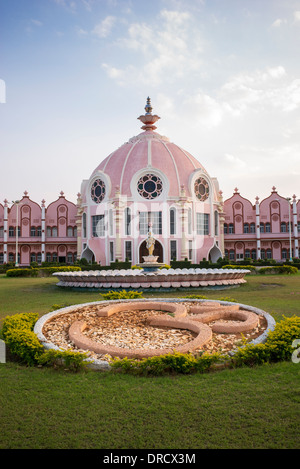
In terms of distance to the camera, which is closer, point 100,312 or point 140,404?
point 140,404

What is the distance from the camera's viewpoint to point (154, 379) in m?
4.29

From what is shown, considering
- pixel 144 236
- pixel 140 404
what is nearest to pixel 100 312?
pixel 140 404

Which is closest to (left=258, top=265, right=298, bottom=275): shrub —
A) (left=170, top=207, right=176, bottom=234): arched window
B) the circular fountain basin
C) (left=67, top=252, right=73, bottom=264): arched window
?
the circular fountain basin

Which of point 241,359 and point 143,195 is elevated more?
point 143,195

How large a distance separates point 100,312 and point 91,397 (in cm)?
394

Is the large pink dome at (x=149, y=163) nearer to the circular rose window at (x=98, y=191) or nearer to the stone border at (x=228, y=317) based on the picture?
the circular rose window at (x=98, y=191)

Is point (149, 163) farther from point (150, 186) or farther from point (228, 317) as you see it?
point (228, 317)

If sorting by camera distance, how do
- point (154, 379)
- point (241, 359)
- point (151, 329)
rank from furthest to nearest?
point (151, 329) → point (241, 359) → point (154, 379)

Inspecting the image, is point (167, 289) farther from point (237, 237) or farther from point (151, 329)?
point (237, 237)

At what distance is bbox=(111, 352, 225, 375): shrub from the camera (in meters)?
4.42

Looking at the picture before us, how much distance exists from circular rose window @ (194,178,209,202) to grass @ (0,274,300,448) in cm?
3241

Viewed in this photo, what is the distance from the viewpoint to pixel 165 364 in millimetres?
4453

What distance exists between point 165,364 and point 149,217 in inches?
1181
